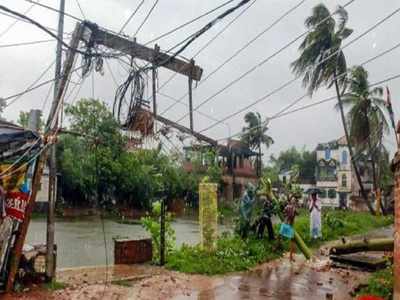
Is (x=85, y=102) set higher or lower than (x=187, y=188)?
higher

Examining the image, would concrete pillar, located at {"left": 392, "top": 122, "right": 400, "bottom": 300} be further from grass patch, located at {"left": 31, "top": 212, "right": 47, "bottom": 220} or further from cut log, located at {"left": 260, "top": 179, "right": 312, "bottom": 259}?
grass patch, located at {"left": 31, "top": 212, "right": 47, "bottom": 220}

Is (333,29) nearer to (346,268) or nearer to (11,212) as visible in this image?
(346,268)

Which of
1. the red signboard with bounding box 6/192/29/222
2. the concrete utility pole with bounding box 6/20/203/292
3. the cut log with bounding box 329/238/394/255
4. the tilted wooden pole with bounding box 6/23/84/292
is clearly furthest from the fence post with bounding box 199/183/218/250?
the red signboard with bounding box 6/192/29/222

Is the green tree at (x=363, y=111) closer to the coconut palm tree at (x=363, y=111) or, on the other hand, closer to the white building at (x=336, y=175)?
the coconut palm tree at (x=363, y=111)

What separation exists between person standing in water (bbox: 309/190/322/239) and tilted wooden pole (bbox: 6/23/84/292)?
10.6 m

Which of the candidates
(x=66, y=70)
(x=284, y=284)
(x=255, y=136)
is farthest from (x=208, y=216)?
(x=255, y=136)

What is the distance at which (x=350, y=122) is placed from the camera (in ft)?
97.5

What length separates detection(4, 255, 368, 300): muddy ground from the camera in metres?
9.57

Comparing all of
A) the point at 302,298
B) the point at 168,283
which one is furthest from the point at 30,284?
the point at 302,298

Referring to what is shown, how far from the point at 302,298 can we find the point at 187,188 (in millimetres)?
33546

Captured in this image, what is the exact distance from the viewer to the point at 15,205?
9.38m

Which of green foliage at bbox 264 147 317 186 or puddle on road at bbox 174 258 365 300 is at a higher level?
green foliage at bbox 264 147 317 186

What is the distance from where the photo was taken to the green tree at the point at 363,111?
96.0ft

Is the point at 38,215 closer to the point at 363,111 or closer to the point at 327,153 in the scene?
the point at 363,111
